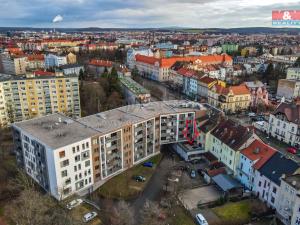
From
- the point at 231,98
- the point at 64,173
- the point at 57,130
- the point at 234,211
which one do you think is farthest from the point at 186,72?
the point at 64,173

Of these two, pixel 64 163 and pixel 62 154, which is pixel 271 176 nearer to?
pixel 64 163

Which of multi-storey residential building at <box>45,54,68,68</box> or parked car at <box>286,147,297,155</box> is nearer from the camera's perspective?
parked car at <box>286,147,297,155</box>

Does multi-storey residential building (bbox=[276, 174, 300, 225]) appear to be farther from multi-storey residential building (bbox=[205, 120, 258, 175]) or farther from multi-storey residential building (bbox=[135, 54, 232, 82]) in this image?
multi-storey residential building (bbox=[135, 54, 232, 82])

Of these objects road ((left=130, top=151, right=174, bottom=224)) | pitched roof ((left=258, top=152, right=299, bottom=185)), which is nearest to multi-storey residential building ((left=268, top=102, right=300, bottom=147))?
pitched roof ((left=258, top=152, right=299, bottom=185))

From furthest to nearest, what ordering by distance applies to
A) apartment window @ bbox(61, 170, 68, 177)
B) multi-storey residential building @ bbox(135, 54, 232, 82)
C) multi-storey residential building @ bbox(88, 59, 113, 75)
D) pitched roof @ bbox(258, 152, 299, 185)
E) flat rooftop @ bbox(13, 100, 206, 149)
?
multi-storey residential building @ bbox(135, 54, 232, 82) → multi-storey residential building @ bbox(88, 59, 113, 75) → flat rooftop @ bbox(13, 100, 206, 149) → apartment window @ bbox(61, 170, 68, 177) → pitched roof @ bbox(258, 152, 299, 185)

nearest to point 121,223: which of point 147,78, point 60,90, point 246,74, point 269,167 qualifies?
point 269,167

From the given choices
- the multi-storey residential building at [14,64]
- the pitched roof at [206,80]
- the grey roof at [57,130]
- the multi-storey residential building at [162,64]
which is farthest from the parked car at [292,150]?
the multi-storey residential building at [14,64]

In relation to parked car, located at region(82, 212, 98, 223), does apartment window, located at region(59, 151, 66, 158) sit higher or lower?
higher
